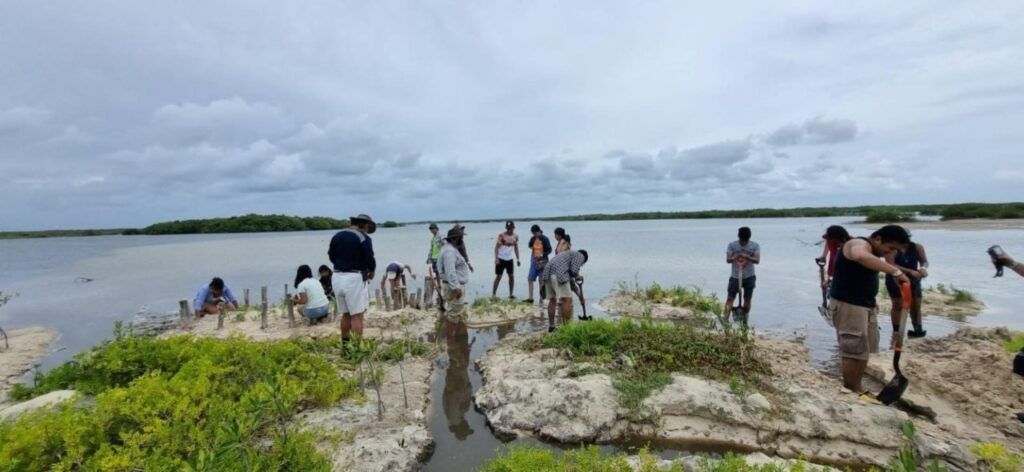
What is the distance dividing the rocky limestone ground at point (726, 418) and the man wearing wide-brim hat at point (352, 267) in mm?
2381

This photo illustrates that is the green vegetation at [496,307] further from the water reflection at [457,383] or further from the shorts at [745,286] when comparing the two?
the shorts at [745,286]

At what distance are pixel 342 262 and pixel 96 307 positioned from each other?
14.5 metres

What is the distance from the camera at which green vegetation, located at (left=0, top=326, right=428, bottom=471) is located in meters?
3.23

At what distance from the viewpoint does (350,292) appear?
6.74 meters

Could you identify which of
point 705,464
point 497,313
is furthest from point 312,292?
point 705,464

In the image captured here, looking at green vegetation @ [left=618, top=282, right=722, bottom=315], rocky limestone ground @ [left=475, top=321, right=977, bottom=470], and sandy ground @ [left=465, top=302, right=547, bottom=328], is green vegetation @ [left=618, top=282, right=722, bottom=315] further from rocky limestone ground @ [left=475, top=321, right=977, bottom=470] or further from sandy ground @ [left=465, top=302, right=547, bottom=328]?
rocky limestone ground @ [left=475, top=321, right=977, bottom=470]

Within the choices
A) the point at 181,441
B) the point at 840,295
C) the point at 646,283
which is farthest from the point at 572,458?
the point at 646,283

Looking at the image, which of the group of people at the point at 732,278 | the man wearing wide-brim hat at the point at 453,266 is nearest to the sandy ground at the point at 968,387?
the group of people at the point at 732,278

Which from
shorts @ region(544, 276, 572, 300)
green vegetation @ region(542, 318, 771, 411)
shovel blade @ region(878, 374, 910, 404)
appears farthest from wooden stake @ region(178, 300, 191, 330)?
shovel blade @ region(878, 374, 910, 404)

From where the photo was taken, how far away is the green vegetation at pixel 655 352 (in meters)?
5.48

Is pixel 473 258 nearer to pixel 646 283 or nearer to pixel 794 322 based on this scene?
pixel 646 283

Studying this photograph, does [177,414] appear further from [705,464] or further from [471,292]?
[471,292]

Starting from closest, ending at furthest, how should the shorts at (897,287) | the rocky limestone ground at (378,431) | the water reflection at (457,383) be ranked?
1. the rocky limestone ground at (378,431)
2. the water reflection at (457,383)
3. the shorts at (897,287)

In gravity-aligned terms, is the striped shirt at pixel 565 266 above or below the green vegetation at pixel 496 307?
above
